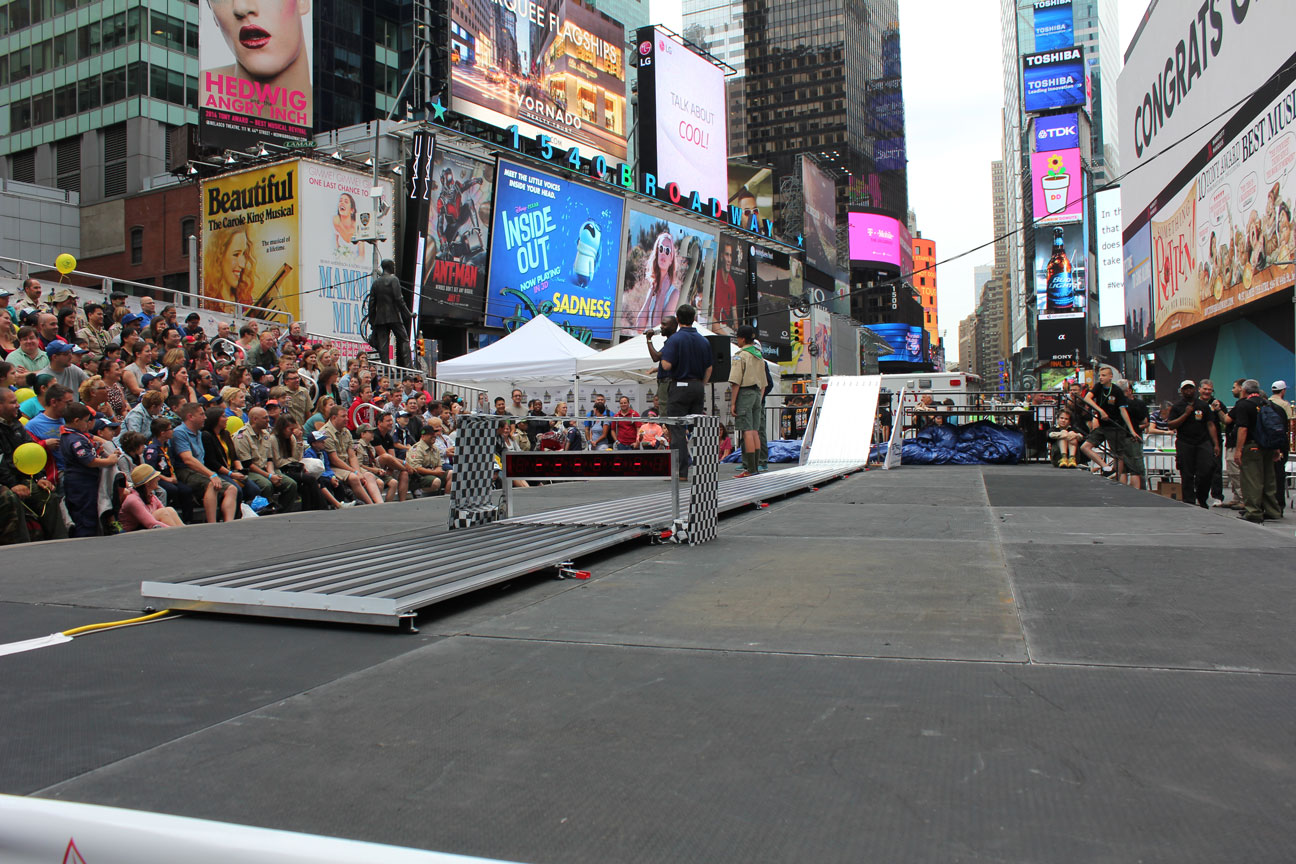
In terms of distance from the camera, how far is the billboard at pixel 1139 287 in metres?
28.0

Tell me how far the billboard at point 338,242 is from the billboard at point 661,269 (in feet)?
40.0

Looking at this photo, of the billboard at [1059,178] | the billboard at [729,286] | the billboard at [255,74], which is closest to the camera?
the billboard at [255,74]

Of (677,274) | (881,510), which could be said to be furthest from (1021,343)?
(881,510)

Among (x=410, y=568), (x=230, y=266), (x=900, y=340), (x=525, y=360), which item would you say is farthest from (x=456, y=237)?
(x=900, y=340)

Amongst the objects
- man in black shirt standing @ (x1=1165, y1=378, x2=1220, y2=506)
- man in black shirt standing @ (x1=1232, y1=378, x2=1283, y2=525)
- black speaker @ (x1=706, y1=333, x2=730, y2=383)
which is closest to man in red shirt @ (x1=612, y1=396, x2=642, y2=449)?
black speaker @ (x1=706, y1=333, x2=730, y2=383)

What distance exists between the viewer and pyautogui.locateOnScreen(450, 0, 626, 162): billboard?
29844 mm

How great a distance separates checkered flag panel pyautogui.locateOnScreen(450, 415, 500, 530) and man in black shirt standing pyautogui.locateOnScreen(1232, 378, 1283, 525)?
850 centimetres

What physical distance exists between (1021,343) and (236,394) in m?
168

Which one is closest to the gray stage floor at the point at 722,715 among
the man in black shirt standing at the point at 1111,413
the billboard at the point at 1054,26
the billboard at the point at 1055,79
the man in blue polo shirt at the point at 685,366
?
the man in blue polo shirt at the point at 685,366

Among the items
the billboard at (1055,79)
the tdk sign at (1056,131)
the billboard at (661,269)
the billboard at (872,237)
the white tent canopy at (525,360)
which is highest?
the billboard at (1055,79)

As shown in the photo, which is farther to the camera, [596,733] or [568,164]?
[568,164]

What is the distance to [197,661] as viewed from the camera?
331 centimetres

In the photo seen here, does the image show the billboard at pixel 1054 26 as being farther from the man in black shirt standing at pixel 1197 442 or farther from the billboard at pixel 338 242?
the man in black shirt standing at pixel 1197 442

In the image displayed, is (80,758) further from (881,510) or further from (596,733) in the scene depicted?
(881,510)
